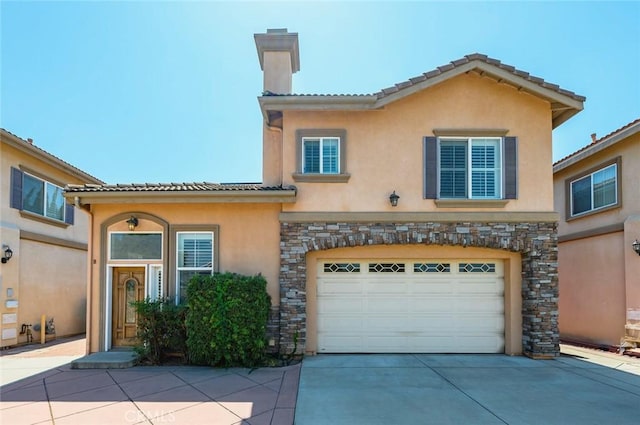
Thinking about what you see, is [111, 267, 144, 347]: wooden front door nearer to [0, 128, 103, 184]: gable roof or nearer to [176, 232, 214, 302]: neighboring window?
[176, 232, 214, 302]: neighboring window

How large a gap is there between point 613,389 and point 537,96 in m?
6.45

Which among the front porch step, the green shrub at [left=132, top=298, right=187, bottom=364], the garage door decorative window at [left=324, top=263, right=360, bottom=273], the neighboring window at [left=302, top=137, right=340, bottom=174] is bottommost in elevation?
the front porch step

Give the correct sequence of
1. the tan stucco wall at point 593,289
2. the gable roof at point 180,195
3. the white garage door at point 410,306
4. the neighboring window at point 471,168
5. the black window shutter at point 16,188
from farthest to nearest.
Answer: the black window shutter at point 16,188, the tan stucco wall at point 593,289, the white garage door at point 410,306, the neighboring window at point 471,168, the gable roof at point 180,195

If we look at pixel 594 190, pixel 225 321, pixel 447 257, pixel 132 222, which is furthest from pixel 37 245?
pixel 594 190

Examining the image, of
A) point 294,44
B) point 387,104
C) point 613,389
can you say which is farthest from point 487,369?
point 294,44

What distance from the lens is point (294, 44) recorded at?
1127cm

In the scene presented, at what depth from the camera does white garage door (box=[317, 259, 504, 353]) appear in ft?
31.7

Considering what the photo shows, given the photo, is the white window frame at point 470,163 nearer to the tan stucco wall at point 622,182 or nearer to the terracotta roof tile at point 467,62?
the terracotta roof tile at point 467,62

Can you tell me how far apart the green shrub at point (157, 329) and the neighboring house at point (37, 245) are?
540 centimetres

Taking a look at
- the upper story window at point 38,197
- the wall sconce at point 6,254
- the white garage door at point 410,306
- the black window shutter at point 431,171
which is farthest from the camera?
the upper story window at point 38,197

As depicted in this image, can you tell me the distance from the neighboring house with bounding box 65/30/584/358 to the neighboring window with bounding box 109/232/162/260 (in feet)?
0.08

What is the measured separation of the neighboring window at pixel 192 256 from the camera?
31.1 ft

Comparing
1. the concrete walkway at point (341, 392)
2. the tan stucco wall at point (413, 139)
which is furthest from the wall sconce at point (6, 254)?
the tan stucco wall at point (413, 139)

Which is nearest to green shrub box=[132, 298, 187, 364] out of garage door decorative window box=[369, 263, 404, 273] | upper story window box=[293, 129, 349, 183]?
upper story window box=[293, 129, 349, 183]
